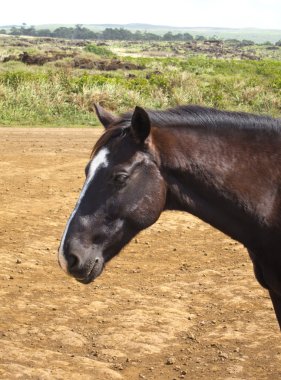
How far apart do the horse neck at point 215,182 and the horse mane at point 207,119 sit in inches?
2.4

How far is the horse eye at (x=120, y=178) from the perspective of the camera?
10.6 feet

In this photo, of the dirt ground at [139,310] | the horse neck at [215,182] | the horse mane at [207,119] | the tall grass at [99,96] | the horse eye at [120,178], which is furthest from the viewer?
the tall grass at [99,96]

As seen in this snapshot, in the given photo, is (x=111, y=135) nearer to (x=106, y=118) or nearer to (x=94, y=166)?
(x=94, y=166)

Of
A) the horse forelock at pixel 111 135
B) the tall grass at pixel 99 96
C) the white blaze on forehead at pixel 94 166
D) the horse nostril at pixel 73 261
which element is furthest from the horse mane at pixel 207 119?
the tall grass at pixel 99 96

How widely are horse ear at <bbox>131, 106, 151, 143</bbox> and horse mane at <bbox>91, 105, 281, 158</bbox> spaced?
0.59 feet

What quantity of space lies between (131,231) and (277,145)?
93cm

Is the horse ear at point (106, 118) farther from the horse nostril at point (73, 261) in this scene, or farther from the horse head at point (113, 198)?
the horse nostril at point (73, 261)

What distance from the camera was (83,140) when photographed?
47.8 ft

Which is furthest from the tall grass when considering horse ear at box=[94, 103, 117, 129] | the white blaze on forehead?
the white blaze on forehead

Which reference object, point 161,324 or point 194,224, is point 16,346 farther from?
point 194,224

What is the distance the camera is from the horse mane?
11.4 ft

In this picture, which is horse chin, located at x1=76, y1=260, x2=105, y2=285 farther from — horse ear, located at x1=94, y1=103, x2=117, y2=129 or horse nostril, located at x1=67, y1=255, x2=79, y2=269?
horse ear, located at x1=94, y1=103, x2=117, y2=129

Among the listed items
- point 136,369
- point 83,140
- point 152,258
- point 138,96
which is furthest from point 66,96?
point 136,369

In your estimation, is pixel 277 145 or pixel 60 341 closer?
pixel 277 145
